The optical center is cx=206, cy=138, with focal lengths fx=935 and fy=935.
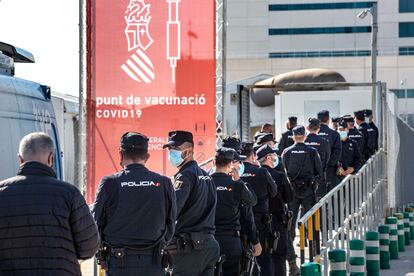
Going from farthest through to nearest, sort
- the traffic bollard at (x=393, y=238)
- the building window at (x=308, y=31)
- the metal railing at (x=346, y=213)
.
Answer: the building window at (x=308, y=31), the traffic bollard at (x=393, y=238), the metal railing at (x=346, y=213)

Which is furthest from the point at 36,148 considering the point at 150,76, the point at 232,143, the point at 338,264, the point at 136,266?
the point at 150,76

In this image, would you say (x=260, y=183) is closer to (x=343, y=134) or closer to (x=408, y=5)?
(x=343, y=134)

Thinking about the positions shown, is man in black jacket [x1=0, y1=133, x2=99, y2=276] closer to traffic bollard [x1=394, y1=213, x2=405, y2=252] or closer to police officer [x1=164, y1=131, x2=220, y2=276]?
police officer [x1=164, y1=131, x2=220, y2=276]

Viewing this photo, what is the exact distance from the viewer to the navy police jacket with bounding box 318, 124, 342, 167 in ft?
51.1

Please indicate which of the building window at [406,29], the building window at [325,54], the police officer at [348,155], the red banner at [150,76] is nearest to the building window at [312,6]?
the building window at [325,54]

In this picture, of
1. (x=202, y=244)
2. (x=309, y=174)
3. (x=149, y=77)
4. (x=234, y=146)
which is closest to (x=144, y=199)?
(x=202, y=244)

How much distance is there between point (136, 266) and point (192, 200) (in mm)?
1137

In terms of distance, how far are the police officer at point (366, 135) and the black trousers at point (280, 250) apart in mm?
6393

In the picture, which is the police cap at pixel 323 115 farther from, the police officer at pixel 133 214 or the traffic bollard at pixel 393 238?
the police officer at pixel 133 214

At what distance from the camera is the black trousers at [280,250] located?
1112 centimetres

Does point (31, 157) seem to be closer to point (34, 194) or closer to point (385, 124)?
point (34, 194)

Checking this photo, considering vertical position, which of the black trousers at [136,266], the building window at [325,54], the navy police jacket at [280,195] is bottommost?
the black trousers at [136,266]

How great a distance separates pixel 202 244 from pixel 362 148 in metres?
9.61

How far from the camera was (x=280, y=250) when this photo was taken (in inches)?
439
